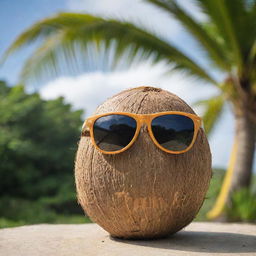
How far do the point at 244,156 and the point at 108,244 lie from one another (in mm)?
6872

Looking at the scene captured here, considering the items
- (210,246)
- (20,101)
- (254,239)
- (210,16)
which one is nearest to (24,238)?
(210,246)

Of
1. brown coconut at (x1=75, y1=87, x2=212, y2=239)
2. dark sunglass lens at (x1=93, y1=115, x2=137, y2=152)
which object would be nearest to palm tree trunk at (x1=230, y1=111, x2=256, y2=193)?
brown coconut at (x1=75, y1=87, x2=212, y2=239)

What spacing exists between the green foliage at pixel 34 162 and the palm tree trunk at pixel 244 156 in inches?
271

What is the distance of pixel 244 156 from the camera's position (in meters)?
10.5

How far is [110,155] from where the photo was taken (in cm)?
442

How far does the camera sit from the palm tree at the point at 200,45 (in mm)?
9727

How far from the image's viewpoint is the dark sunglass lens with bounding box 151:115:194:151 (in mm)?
4402

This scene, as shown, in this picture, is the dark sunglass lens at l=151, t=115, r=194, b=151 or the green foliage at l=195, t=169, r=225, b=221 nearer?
the dark sunglass lens at l=151, t=115, r=194, b=151

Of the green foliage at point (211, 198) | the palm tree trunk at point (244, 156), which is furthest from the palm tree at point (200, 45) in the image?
the green foliage at point (211, 198)

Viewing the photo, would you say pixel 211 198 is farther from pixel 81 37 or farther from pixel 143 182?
pixel 143 182

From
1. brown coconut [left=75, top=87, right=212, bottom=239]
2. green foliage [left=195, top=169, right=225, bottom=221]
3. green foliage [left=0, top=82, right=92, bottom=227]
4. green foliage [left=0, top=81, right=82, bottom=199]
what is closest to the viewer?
brown coconut [left=75, top=87, right=212, bottom=239]

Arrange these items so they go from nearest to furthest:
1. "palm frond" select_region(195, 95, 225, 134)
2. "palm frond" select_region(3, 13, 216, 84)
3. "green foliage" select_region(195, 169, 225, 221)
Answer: "palm frond" select_region(3, 13, 216, 84), "palm frond" select_region(195, 95, 225, 134), "green foliage" select_region(195, 169, 225, 221)

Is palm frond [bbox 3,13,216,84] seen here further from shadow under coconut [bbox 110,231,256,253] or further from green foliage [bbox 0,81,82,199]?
shadow under coconut [bbox 110,231,256,253]

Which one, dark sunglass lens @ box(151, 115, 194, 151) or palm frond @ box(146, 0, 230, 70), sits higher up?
palm frond @ box(146, 0, 230, 70)
